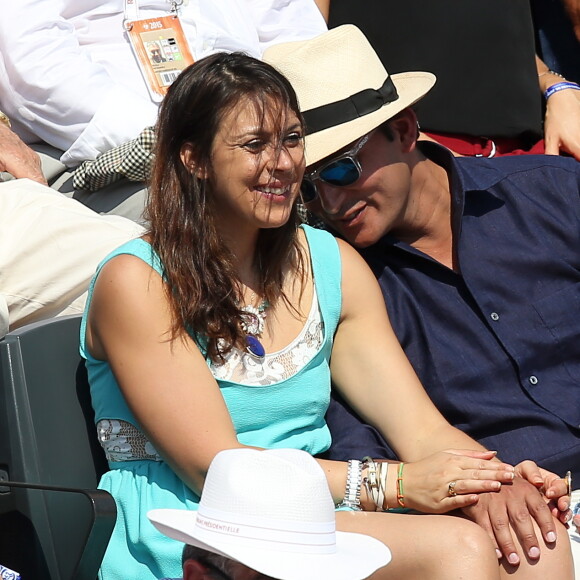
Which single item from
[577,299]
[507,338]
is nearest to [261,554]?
[507,338]

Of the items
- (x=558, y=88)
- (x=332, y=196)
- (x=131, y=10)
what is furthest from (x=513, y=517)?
(x=131, y=10)

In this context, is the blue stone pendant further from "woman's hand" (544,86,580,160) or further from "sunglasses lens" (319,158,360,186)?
"woman's hand" (544,86,580,160)

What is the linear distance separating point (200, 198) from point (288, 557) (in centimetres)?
106

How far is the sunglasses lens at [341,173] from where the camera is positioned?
2723 millimetres

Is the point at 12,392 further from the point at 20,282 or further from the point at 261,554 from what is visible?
the point at 261,554

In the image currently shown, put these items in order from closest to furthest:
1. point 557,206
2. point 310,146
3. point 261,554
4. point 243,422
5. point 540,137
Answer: point 261,554 → point 243,422 → point 310,146 → point 557,206 → point 540,137

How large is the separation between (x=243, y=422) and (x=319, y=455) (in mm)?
275

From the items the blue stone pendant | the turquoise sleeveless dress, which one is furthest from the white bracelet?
the blue stone pendant

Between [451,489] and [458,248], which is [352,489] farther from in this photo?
[458,248]

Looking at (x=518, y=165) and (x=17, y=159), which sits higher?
(x=17, y=159)

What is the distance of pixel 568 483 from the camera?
2336 millimetres

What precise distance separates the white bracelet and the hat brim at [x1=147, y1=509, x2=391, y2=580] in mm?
610

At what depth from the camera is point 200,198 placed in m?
2.35

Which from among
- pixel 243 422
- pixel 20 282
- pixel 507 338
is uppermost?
pixel 20 282
